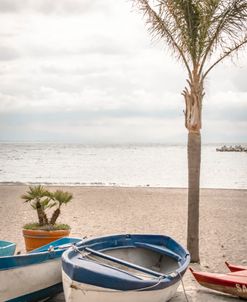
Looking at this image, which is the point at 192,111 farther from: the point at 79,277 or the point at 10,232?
the point at 10,232

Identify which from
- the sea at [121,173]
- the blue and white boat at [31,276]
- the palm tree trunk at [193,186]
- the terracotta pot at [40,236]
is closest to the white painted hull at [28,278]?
the blue and white boat at [31,276]

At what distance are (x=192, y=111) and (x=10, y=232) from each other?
6.97 metres

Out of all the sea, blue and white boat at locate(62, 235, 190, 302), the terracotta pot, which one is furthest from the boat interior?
the sea

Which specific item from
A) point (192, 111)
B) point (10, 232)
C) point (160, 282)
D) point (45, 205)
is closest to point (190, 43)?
point (192, 111)

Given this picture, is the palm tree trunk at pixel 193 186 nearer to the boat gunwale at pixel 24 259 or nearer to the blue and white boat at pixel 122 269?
the blue and white boat at pixel 122 269

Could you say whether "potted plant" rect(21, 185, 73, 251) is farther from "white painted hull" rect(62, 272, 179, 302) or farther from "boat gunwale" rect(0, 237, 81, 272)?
"white painted hull" rect(62, 272, 179, 302)

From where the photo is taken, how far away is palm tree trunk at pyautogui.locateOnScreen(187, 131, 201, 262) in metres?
10.2

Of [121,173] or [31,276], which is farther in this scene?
[121,173]

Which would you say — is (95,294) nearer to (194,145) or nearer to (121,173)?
(194,145)

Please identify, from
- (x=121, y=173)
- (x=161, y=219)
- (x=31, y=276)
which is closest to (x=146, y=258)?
(x=31, y=276)

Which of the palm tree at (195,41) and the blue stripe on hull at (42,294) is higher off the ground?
A: the palm tree at (195,41)

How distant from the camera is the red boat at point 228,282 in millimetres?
7684

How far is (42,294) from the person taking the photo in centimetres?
719

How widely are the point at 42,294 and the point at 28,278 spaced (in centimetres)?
50
